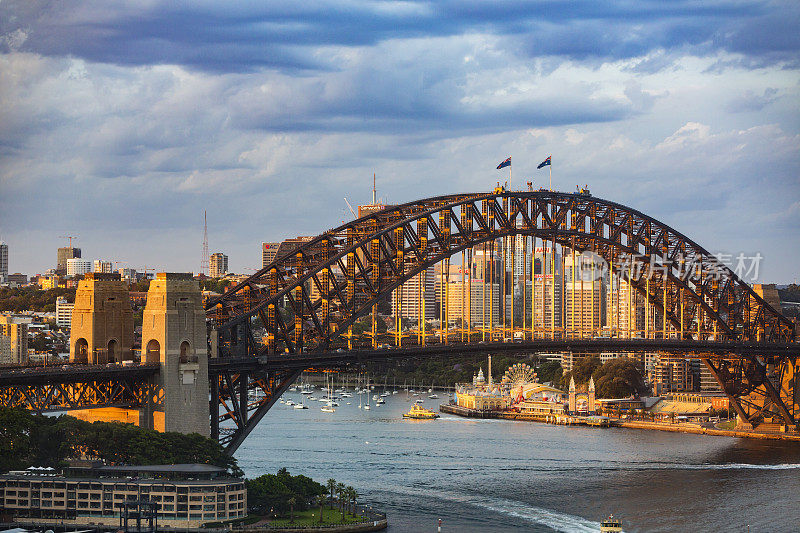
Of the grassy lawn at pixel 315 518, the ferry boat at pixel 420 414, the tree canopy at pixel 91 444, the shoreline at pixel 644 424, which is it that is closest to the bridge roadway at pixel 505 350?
the tree canopy at pixel 91 444

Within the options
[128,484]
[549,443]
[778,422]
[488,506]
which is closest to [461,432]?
[549,443]

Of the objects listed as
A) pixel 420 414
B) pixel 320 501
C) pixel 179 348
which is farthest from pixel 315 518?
pixel 420 414

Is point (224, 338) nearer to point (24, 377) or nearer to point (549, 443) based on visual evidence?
point (24, 377)

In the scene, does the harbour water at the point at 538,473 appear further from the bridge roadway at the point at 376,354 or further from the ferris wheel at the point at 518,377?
the ferris wheel at the point at 518,377

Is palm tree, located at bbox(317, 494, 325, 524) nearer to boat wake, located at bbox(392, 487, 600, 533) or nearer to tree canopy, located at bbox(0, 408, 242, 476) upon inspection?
tree canopy, located at bbox(0, 408, 242, 476)

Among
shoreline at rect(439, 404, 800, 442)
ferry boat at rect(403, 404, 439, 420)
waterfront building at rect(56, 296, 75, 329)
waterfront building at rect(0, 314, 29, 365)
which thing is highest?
waterfront building at rect(56, 296, 75, 329)

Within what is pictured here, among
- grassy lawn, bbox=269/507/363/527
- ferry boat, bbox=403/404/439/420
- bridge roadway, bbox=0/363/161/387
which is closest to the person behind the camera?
bridge roadway, bbox=0/363/161/387

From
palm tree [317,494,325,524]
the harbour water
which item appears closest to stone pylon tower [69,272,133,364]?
palm tree [317,494,325,524]
